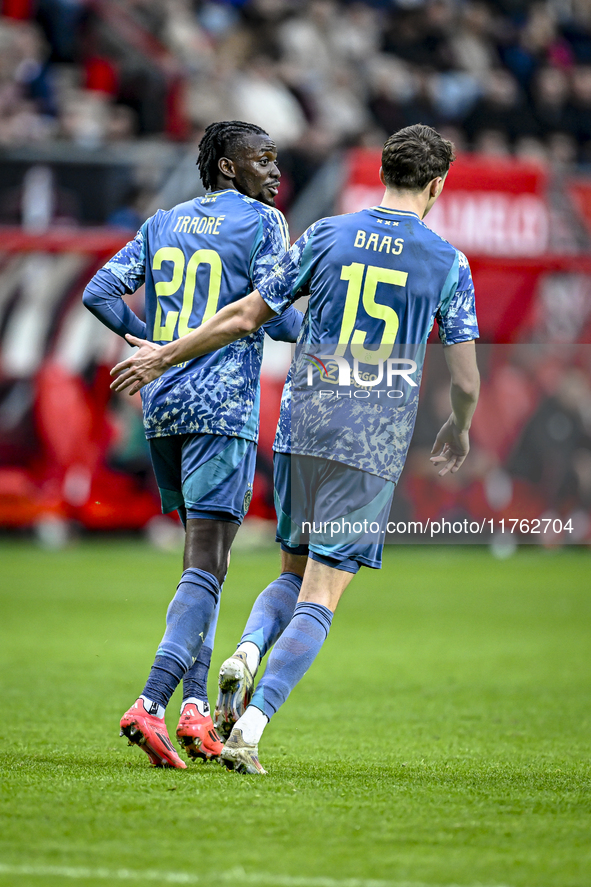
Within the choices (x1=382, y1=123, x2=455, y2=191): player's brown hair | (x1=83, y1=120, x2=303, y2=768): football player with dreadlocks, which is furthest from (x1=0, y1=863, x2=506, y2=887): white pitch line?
(x1=382, y1=123, x2=455, y2=191): player's brown hair

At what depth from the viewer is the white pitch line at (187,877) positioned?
2.81m

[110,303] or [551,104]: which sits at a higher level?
[551,104]

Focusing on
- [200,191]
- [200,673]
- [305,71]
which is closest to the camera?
[200,673]

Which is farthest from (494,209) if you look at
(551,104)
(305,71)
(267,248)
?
(267,248)

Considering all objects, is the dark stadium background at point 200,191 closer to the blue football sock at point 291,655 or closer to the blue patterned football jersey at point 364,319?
the blue patterned football jersey at point 364,319

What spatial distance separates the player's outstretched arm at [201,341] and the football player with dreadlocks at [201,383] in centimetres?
29

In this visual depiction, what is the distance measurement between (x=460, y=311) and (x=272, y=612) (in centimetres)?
122

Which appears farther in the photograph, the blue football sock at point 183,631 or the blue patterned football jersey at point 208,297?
the blue patterned football jersey at point 208,297

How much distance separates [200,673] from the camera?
4.58 meters

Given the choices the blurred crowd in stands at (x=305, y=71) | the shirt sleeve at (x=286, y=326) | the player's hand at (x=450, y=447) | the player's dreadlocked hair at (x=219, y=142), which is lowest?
the player's hand at (x=450, y=447)

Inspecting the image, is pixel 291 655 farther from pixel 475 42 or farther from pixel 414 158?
pixel 475 42

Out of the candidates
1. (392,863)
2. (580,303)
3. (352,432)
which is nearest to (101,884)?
(392,863)

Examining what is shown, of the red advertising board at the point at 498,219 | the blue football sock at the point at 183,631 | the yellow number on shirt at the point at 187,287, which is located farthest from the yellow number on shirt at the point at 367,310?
the red advertising board at the point at 498,219

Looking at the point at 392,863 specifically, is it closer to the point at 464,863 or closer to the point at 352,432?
the point at 464,863
